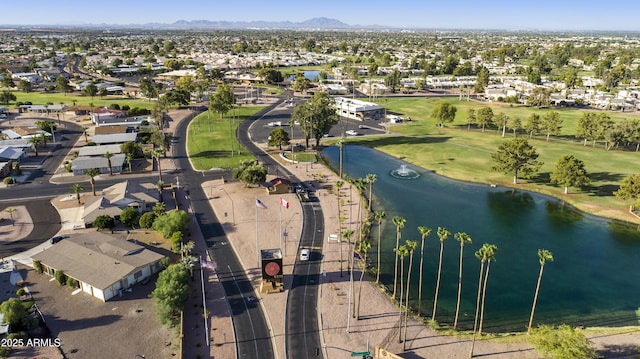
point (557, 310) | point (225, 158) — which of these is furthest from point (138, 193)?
point (557, 310)

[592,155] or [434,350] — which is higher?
[592,155]

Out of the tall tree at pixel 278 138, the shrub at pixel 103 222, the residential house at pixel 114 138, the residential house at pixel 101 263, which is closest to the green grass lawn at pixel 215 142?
the tall tree at pixel 278 138

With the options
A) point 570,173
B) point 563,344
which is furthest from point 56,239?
point 570,173

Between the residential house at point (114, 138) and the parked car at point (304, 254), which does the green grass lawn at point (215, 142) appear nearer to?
the residential house at point (114, 138)

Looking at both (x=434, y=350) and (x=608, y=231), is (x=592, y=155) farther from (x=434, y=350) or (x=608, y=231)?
(x=434, y=350)

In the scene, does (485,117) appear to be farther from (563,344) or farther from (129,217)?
(129,217)
